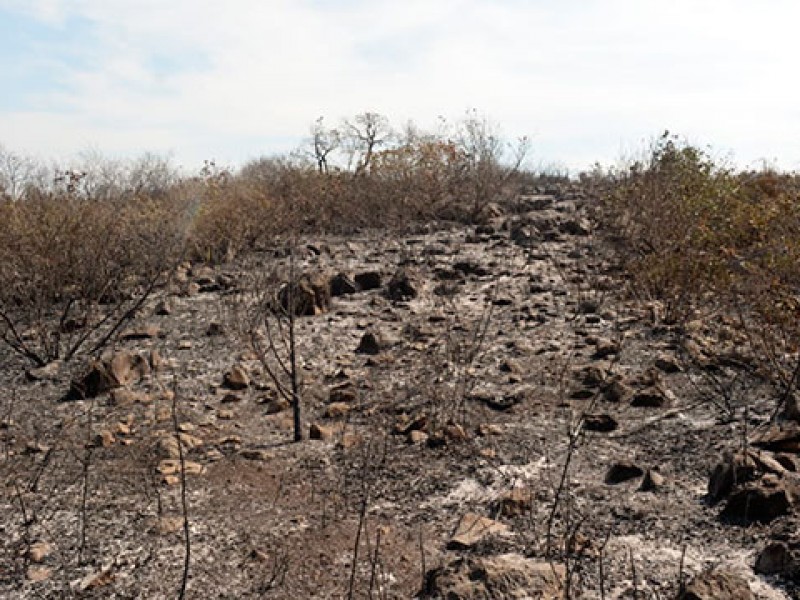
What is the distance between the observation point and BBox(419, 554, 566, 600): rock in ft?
9.70

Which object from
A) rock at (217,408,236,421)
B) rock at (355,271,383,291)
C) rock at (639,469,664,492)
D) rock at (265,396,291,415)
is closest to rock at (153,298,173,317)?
rock at (355,271,383,291)

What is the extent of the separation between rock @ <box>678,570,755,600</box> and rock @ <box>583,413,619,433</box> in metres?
2.15

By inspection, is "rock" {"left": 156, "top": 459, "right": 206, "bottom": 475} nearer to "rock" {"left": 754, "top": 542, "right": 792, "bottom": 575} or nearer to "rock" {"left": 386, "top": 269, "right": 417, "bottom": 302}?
"rock" {"left": 754, "top": 542, "right": 792, "bottom": 575}

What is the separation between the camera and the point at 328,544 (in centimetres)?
380

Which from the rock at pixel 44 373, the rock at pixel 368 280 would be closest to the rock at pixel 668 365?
the rock at pixel 368 280

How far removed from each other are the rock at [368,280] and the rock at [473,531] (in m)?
5.52

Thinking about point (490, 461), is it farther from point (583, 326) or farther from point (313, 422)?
point (583, 326)

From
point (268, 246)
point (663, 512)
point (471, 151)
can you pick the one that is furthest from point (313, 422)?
point (471, 151)

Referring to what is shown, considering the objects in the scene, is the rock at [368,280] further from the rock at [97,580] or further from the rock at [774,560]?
the rock at [774,560]

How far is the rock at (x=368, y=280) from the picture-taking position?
925 cm

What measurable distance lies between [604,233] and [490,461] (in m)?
7.85

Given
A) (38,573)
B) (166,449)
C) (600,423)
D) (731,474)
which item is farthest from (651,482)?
(38,573)

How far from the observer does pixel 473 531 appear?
377 centimetres

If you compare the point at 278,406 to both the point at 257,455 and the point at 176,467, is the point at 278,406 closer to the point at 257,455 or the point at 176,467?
the point at 257,455
